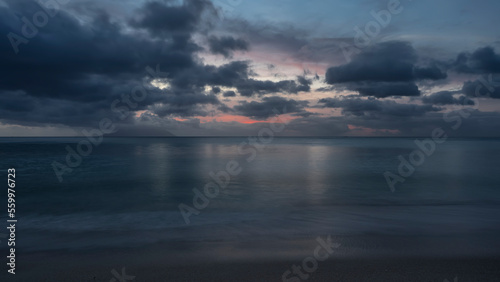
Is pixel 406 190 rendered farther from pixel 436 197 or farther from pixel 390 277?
pixel 390 277

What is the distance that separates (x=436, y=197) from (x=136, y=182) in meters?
23.6

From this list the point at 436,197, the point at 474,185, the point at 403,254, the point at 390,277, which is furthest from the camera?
the point at 474,185

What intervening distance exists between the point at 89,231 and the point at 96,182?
16.3 meters

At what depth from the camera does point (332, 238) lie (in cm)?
952

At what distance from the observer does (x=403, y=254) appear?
8.13 meters

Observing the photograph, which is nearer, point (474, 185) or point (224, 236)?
point (224, 236)

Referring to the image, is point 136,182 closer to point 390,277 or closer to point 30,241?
point 30,241

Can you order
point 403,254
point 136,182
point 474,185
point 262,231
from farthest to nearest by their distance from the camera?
point 136,182, point 474,185, point 262,231, point 403,254

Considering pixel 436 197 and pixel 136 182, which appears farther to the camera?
pixel 136 182

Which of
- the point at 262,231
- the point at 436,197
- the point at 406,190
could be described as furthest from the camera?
the point at 406,190

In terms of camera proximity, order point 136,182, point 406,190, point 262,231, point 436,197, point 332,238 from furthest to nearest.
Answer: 1. point 136,182
2. point 406,190
3. point 436,197
4. point 262,231
5. point 332,238

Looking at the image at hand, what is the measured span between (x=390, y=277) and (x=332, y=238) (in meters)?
2.86

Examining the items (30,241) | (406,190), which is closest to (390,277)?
(30,241)

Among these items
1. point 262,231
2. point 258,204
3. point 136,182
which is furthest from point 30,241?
point 136,182
